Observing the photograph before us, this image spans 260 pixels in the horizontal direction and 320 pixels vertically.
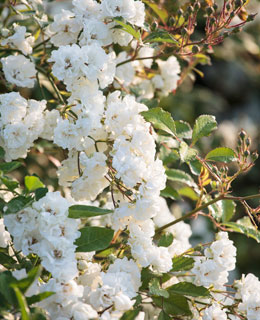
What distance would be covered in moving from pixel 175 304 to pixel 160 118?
44 centimetres

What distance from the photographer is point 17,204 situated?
993 millimetres

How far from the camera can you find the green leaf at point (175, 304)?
3.87 feet

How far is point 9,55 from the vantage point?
4.65ft

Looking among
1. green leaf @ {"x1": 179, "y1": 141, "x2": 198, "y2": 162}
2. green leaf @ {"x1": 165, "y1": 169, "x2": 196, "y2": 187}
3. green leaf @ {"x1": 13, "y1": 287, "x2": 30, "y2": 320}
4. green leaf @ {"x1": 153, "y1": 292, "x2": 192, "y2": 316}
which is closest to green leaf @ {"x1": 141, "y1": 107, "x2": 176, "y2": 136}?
green leaf @ {"x1": 179, "y1": 141, "x2": 198, "y2": 162}

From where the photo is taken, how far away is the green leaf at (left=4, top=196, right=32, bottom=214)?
0.97 metres

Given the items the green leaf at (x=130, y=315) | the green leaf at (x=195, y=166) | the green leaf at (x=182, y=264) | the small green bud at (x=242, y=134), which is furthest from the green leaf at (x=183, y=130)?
the green leaf at (x=130, y=315)

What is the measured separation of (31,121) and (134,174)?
0.33 meters

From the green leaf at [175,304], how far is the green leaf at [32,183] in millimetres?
404

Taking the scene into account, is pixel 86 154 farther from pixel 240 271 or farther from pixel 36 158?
pixel 240 271

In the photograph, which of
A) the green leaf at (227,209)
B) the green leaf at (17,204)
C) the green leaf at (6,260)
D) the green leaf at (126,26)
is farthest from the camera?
the green leaf at (227,209)

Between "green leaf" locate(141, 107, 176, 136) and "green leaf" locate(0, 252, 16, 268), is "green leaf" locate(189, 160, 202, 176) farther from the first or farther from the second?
"green leaf" locate(0, 252, 16, 268)

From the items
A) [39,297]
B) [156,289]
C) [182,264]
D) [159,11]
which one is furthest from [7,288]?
[159,11]

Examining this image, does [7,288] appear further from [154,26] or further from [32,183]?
[154,26]

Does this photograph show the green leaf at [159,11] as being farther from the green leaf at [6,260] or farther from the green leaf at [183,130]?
the green leaf at [6,260]
